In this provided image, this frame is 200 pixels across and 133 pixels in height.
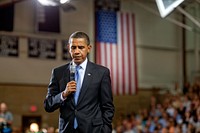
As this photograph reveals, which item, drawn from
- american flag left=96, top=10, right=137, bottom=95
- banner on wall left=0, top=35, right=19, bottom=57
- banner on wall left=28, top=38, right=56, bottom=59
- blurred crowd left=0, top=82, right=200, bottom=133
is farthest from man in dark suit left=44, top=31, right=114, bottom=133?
american flag left=96, top=10, right=137, bottom=95

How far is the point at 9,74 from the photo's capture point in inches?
503

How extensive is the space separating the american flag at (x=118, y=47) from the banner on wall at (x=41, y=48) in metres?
1.33

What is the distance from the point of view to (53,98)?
115 inches

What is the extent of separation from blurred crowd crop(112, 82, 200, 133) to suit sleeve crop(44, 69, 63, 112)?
23.4 feet

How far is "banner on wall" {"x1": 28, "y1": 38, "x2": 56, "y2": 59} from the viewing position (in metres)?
13.1

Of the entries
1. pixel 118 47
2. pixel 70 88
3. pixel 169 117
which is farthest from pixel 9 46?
pixel 70 88

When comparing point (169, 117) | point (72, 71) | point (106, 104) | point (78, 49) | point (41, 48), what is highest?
point (41, 48)

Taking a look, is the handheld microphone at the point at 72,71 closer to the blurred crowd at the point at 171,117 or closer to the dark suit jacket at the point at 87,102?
the dark suit jacket at the point at 87,102

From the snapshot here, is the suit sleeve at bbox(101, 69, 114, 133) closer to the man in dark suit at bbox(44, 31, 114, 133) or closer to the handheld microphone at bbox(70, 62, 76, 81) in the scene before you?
the man in dark suit at bbox(44, 31, 114, 133)

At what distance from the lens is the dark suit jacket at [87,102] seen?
2.88 meters

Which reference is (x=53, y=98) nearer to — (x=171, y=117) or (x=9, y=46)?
(x=171, y=117)

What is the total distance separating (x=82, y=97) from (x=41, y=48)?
34.3ft

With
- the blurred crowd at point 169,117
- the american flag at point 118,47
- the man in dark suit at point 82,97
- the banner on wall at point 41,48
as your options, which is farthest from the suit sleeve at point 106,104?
the american flag at point 118,47

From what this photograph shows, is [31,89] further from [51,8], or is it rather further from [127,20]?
[127,20]
